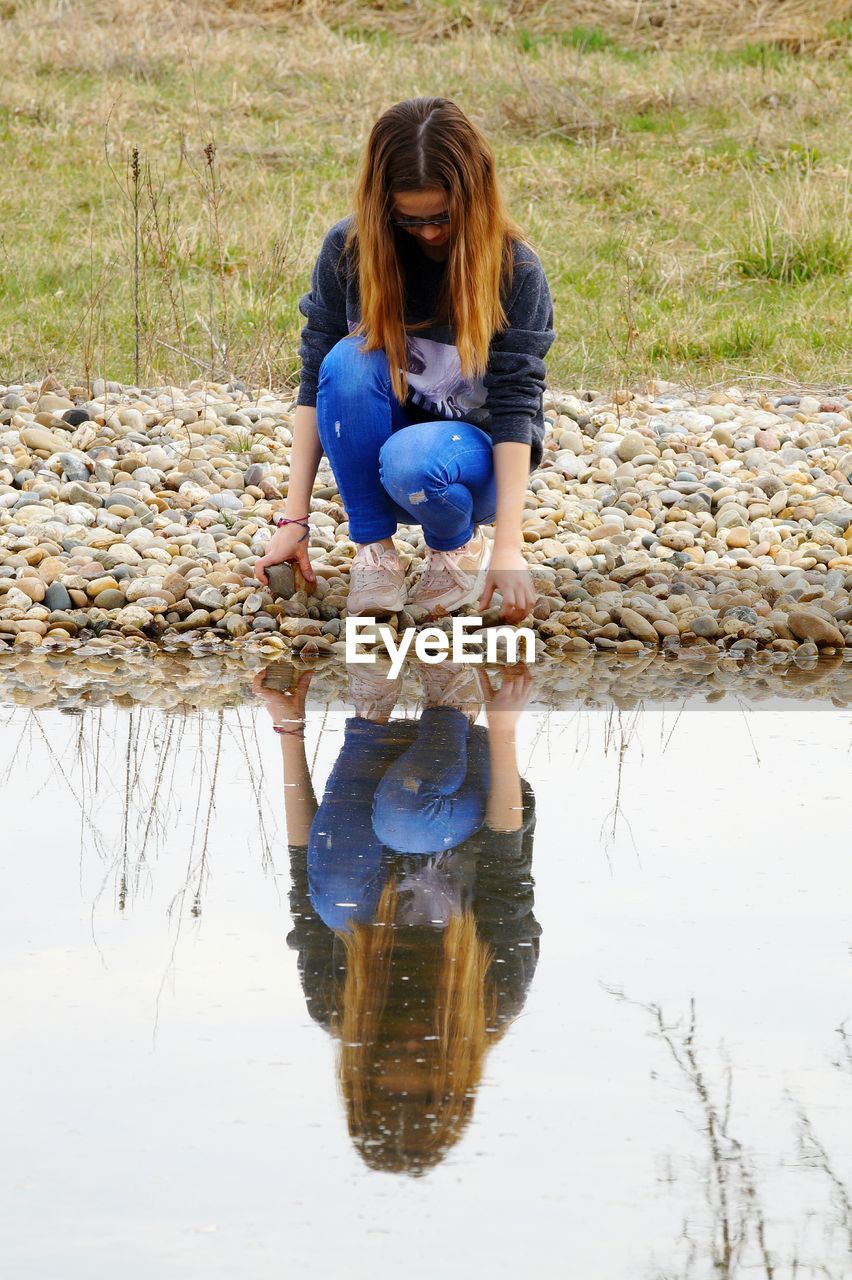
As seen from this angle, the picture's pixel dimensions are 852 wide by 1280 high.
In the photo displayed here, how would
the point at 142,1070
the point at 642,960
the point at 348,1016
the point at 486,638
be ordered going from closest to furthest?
the point at 142,1070 < the point at 348,1016 < the point at 642,960 < the point at 486,638

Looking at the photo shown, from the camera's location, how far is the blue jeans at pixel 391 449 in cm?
358

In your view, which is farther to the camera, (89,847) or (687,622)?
(687,622)

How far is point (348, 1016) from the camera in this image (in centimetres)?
184

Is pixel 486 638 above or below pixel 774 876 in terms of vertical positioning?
below

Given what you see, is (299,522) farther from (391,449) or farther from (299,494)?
(391,449)

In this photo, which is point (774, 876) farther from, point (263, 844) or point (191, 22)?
point (191, 22)

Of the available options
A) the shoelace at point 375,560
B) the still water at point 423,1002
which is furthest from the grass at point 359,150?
the still water at point 423,1002

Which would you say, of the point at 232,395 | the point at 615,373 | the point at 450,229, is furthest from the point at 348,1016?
the point at 615,373

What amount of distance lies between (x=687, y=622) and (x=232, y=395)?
244 cm

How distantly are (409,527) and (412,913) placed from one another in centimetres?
258

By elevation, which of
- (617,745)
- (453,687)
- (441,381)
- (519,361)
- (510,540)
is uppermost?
(519,361)

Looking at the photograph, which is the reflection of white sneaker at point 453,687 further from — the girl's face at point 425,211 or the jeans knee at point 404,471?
the girl's face at point 425,211

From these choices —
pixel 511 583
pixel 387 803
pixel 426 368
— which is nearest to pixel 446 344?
pixel 426 368

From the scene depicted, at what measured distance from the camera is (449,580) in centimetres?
392
